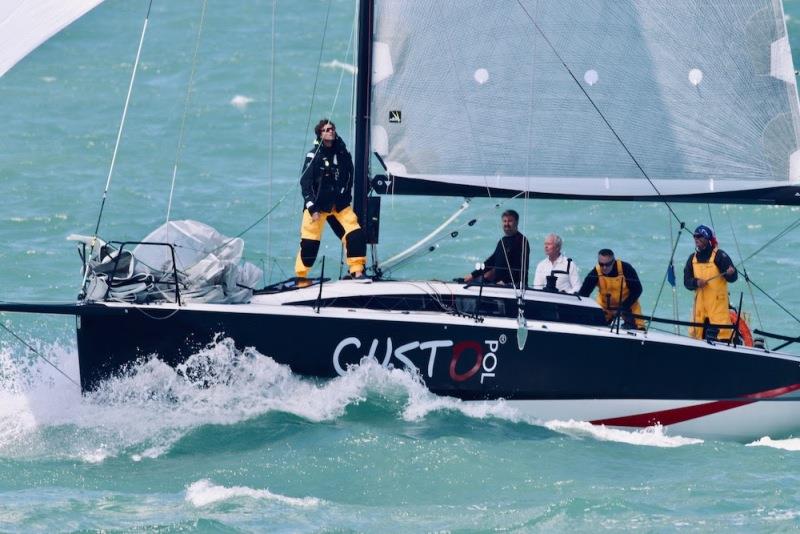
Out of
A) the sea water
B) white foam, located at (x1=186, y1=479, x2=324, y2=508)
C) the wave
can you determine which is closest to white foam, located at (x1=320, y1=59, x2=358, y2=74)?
the sea water

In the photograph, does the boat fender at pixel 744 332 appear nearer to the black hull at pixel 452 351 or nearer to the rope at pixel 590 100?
the black hull at pixel 452 351

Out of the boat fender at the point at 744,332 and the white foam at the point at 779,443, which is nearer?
the white foam at the point at 779,443

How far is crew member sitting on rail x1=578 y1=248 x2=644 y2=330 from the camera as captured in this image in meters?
13.0

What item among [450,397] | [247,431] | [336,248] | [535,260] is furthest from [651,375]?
[336,248]

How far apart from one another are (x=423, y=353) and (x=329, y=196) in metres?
1.70

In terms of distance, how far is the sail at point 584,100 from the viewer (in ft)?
41.6

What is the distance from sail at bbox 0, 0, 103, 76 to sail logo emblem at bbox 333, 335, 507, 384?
327cm

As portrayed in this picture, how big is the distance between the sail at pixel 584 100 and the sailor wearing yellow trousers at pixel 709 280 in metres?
0.42

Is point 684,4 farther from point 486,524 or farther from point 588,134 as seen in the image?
point 486,524

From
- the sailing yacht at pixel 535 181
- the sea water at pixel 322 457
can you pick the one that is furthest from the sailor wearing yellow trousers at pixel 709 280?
the sailing yacht at pixel 535 181

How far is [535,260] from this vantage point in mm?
17969

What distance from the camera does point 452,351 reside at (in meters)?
12.0

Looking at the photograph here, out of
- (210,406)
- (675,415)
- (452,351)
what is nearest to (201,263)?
(210,406)

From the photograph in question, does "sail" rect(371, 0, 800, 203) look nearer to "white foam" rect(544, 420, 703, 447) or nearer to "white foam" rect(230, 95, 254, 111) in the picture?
"white foam" rect(544, 420, 703, 447)
